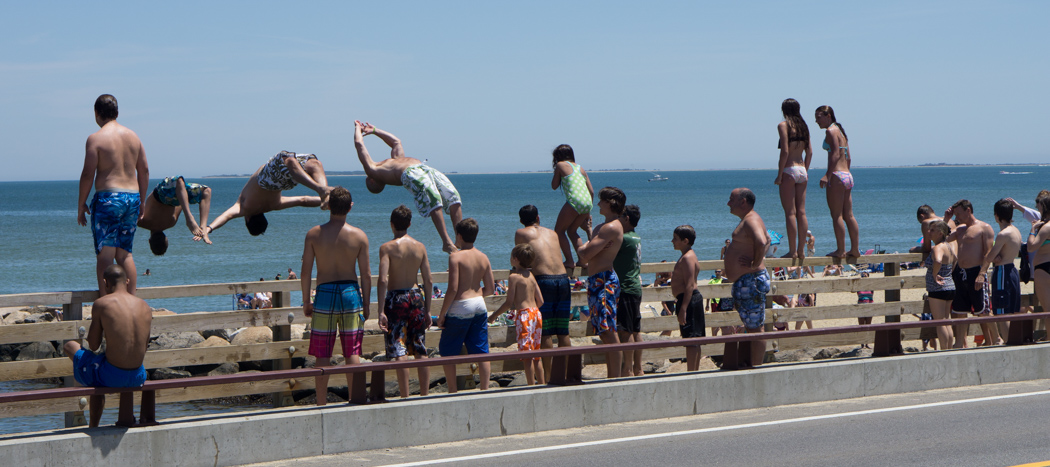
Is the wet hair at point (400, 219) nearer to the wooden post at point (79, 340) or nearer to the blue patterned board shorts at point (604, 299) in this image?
the blue patterned board shorts at point (604, 299)

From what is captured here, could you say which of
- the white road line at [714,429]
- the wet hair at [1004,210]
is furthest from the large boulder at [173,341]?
the wet hair at [1004,210]

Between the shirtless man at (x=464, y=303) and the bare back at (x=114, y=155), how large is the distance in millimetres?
2760

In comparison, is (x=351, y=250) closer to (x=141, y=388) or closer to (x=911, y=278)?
(x=141, y=388)

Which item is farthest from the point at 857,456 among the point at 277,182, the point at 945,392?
the point at 277,182

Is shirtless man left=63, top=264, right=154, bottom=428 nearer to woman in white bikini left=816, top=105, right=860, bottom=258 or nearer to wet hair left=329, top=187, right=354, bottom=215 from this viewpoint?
wet hair left=329, top=187, right=354, bottom=215

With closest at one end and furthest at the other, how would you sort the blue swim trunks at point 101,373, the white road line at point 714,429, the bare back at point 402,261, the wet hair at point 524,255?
the blue swim trunks at point 101,373, the white road line at point 714,429, the bare back at point 402,261, the wet hair at point 524,255

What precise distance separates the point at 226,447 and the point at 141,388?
2.29ft

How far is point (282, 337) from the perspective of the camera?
33.0 ft

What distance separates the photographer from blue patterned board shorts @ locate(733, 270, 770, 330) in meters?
9.52

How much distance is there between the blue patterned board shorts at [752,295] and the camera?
9.52 metres

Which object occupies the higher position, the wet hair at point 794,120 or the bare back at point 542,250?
the wet hair at point 794,120

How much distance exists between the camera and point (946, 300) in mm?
11562

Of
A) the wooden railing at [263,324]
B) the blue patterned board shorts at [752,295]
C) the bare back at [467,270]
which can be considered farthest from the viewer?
the blue patterned board shorts at [752,295]

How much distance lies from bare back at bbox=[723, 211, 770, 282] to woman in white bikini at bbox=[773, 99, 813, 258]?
8.05 feet
